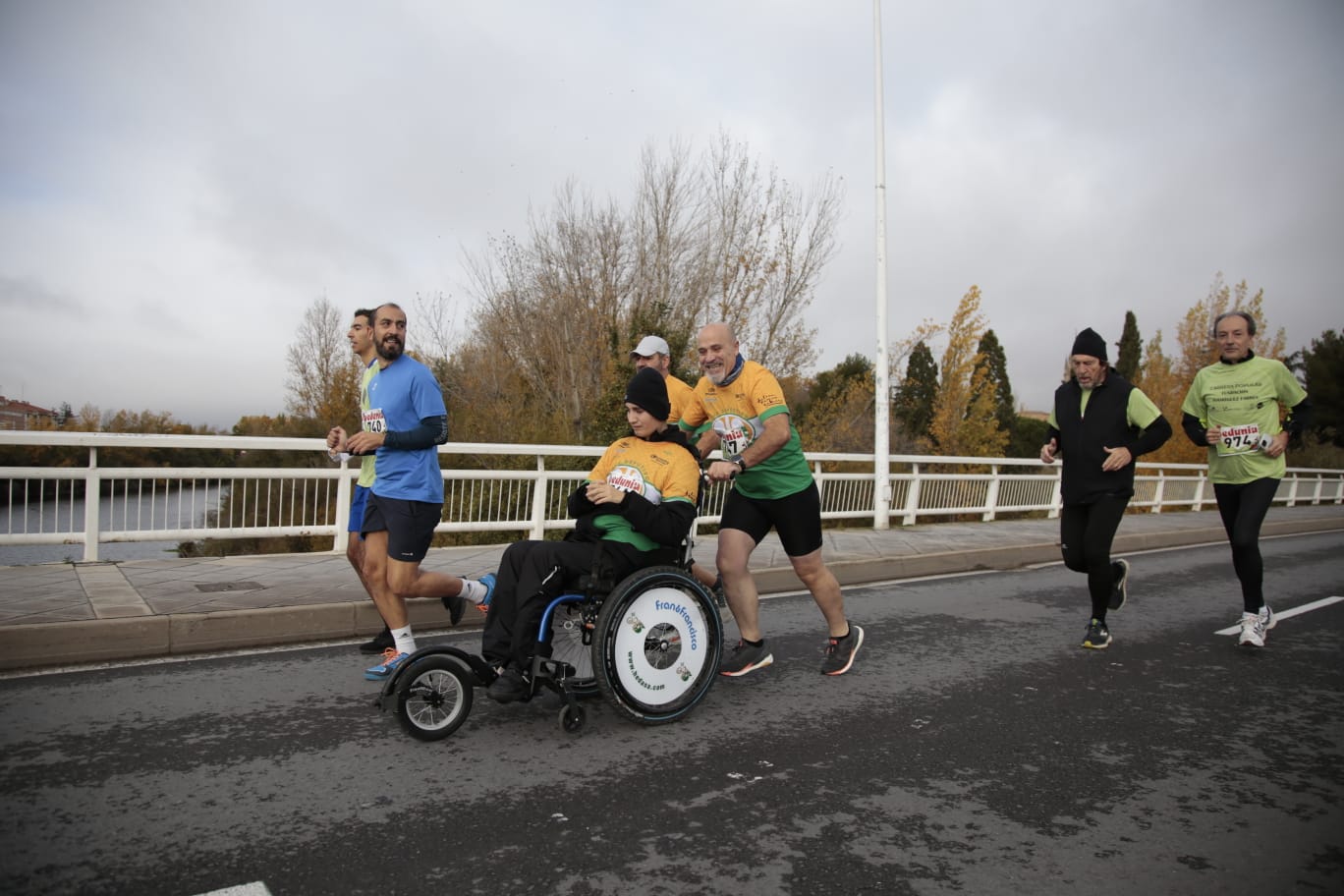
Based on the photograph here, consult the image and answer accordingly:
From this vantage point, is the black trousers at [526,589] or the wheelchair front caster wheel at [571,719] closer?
the black trousers at [526,589]

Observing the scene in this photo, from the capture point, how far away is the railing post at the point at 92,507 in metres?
7.12

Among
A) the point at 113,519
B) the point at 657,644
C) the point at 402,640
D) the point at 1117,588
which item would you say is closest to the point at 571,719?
the point at 657,644

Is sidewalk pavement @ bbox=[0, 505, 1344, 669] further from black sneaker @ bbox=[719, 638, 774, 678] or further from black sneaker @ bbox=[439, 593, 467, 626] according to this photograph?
black sneaker @ bbox=[719, 638, 774, 678]

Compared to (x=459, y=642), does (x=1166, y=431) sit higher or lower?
higher

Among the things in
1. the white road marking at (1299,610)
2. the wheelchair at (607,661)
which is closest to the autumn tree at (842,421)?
the white road marking at (1299,610)

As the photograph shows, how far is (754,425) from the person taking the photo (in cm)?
470

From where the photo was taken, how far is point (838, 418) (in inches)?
1041

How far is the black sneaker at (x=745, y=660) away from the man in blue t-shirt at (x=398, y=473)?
174 centimetres

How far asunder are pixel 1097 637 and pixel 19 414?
37.3ft

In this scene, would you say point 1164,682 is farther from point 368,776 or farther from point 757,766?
point 368,776

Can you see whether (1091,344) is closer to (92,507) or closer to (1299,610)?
(1299,610)

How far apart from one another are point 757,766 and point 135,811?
7.34ft

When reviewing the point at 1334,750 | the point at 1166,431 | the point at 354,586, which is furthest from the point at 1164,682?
the point at 354,586

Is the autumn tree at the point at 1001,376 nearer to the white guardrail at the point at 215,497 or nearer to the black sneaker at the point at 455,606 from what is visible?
the white guardrail at the point at 215,497
